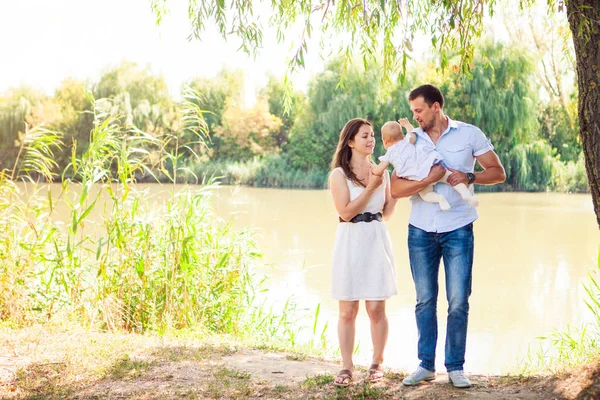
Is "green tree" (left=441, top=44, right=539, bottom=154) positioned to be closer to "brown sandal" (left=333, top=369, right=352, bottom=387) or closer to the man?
the man

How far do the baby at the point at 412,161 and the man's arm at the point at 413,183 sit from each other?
0.9 inches

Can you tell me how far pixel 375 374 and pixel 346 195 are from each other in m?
0.88

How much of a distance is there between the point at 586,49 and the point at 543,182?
2093cm

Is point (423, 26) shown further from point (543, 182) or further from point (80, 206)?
point (543, 182)

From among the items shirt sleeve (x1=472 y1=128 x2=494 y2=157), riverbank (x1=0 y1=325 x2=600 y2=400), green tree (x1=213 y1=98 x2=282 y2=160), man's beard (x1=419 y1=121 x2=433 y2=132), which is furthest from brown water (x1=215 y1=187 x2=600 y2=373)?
green tree (x1=213 y1=98 x2=282 y2=160)

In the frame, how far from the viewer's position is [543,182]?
2320cm

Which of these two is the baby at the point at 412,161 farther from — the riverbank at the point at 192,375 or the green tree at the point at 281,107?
the green tree at the point at 281,107

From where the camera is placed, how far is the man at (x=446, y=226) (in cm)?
328

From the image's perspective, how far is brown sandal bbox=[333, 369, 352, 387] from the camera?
11.2 ft

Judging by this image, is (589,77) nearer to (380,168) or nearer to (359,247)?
(380,168)

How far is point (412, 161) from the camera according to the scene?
3324mm

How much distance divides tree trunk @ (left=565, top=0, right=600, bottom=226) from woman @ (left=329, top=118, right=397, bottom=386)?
0.95 meters

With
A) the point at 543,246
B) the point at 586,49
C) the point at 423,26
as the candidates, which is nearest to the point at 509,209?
the point at 543,246

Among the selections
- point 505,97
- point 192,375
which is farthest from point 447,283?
point 505,97
